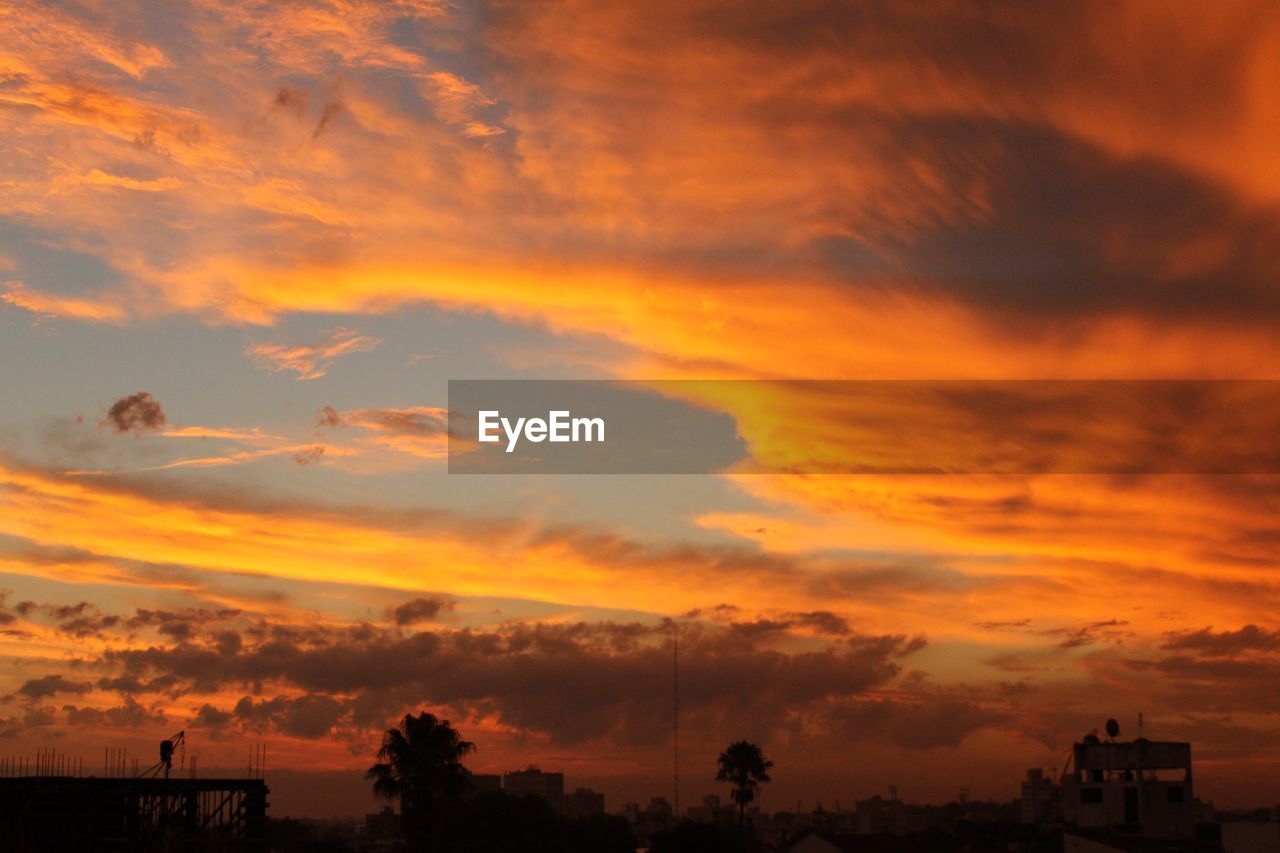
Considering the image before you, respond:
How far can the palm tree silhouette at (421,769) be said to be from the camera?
76.4 metres

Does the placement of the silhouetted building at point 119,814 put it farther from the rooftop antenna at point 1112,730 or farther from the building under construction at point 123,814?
the rooftop antenna at point 1112,730

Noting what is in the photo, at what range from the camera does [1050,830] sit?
113375 mm

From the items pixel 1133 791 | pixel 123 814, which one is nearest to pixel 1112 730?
pixel 1133 791

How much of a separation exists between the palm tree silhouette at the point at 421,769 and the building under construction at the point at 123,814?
2290cm

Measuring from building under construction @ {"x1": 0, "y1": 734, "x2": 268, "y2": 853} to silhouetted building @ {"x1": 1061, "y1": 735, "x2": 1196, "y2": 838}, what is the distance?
183 feet

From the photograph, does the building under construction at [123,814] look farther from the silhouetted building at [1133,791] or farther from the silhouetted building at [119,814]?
the silhouetted building at [1133,791]

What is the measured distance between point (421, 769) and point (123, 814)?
2940 centimetres

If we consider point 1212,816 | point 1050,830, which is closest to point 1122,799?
point 1050,830

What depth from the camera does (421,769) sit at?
76.4 meters

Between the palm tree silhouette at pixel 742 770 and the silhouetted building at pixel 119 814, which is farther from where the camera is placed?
the palm tree silhouette at pixel 742 770

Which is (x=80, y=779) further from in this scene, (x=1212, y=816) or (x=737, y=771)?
(x=1212, y=816)

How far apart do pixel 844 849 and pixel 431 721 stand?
30.4 metres

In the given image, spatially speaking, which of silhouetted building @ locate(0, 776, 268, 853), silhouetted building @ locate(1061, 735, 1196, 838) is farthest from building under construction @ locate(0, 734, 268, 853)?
silhouetted building @ locate(1061, 735, 1196, 838)

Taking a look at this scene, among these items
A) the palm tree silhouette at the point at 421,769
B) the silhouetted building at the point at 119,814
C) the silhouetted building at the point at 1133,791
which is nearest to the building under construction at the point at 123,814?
the silhouetted building at the point at 119,814
